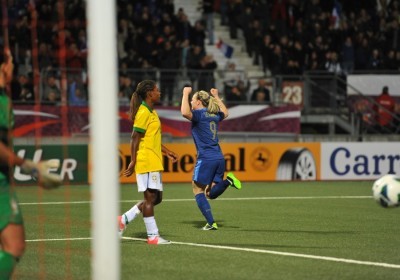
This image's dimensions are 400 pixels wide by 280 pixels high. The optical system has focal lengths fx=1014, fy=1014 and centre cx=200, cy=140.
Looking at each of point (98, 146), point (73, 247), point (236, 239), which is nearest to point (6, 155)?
point (98, 146)

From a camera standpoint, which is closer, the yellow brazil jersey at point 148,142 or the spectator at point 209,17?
the yellow brazil jersey at point 148,142

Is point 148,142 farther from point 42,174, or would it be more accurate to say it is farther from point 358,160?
point 358,160

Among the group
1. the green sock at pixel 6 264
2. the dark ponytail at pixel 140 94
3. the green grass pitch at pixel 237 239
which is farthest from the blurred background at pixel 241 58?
the green sock at pixel 6 264

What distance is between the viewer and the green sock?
7.81m

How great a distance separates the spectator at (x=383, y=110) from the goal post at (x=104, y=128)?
23486 millimetres

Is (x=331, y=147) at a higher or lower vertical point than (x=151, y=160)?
lower

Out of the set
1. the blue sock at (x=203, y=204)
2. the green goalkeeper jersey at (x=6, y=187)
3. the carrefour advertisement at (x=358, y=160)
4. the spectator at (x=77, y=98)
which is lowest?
the carrefour advertisement at (x=358, y=160)

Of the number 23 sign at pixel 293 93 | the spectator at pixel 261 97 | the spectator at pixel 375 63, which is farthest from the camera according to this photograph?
the spectator at pixel 375 63

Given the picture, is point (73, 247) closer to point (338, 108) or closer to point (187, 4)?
point (338, 108)

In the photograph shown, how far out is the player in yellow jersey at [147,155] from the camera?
13.2 m

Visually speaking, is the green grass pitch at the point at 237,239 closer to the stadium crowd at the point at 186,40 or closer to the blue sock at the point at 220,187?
the blue sock at the point at 220,187

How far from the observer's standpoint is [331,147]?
27.4m

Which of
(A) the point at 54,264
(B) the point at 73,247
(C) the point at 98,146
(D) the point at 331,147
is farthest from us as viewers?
(D) the point at 331,147

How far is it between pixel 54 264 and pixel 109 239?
3988 mm
